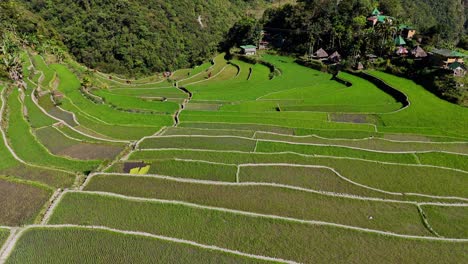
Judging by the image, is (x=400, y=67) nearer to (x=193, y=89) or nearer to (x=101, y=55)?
(x=193, y=89)

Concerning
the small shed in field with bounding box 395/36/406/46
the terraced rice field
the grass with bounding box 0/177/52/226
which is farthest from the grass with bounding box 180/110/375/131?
the small shed in field with bounding box 395/36/406/46

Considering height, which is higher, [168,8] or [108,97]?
[168,8]

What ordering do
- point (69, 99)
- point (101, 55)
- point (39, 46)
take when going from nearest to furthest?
1. point (69, 99)
2. point (39, 46)
3. point (101, 55)

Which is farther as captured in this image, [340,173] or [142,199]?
[340,173]

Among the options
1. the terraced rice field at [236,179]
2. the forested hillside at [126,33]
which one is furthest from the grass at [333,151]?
the forested hillside at [126,33]

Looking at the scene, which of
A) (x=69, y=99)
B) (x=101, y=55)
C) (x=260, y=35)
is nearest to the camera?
(x=69, y=99)

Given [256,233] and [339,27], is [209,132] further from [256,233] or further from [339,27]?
[339,27]

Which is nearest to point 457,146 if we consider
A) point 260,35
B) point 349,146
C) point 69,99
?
point 349,146
